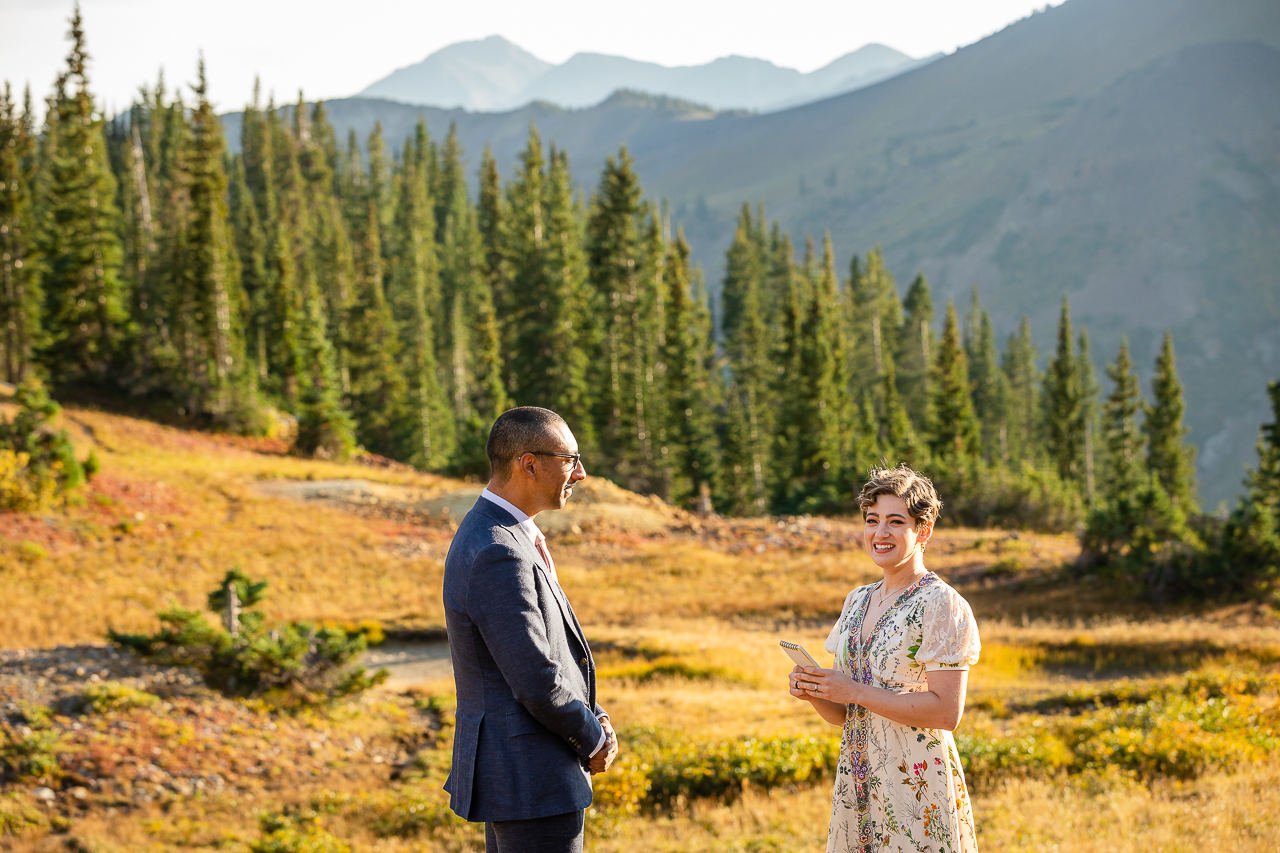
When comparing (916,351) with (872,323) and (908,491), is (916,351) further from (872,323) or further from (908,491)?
(908,491)

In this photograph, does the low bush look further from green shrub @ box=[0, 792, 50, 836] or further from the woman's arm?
green shrub @ box=[0, 792, 50, 836]

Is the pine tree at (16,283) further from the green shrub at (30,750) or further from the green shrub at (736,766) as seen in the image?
the green shrub at (736,766)

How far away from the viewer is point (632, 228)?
172 ft

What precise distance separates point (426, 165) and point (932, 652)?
325 feet

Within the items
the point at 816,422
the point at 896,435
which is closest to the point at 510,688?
the point at 816,422

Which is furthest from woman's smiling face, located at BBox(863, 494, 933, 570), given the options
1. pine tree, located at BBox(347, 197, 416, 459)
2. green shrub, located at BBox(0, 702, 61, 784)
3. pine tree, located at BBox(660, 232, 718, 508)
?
pine tree, located at BBox(347, 197, 416, 459)

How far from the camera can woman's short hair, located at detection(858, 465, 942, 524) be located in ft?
11.8

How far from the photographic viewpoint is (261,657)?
1252 cm

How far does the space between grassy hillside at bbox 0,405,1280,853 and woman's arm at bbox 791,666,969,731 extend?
3437 mm

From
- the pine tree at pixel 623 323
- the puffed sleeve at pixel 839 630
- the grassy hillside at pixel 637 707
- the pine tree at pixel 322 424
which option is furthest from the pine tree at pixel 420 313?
the puffed sleeve at pixel 839 630

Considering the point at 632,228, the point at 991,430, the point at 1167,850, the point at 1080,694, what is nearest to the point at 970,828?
the point at 1167,850

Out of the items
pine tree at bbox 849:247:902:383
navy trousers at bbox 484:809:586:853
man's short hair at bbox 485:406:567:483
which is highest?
pine tree at bbox 849:247:902:383

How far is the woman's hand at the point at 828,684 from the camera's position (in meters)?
3.44

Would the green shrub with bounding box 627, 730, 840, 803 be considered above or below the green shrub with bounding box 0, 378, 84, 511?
below
